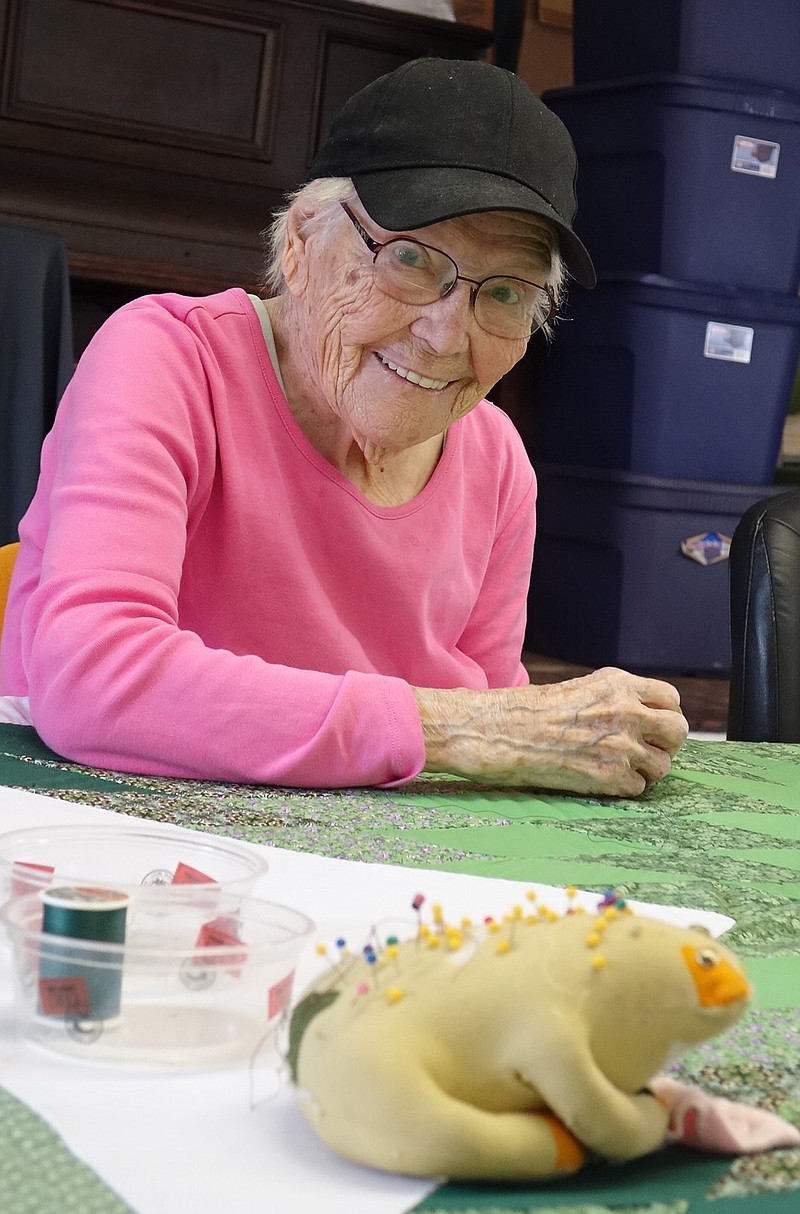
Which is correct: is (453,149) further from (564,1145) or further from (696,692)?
(696,692)

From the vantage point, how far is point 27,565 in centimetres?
127

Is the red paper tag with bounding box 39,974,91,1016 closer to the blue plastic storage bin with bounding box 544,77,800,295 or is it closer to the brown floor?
the brown floor

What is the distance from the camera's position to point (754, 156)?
2.87 metres

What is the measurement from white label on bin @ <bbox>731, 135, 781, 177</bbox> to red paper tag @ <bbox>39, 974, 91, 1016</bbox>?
8.88 ft

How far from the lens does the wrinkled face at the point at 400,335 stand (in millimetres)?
1154

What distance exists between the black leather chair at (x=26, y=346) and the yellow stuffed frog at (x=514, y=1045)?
2.05 m

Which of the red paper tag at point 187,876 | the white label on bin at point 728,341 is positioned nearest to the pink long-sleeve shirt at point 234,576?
the red paper tag at point 187,876

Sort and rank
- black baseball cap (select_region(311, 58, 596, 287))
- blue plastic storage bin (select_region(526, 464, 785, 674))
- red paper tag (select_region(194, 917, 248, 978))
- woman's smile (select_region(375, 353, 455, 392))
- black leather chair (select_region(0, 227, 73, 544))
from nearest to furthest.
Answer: red paper tag (select_region(194, 917, 248, 978))
black baseball cap (select_region(311, 58, 596, 287))
woman's smile (select_region(375, 353, 455, 392))
black leather chair (select_region(0, 227, 73, 544))
blue plastic storage bin (select_region(526, 464, 785, 674))

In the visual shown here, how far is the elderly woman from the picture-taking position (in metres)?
1.00

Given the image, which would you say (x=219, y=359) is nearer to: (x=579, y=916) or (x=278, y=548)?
(x=278, y=548)

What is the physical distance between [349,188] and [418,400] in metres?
0.19

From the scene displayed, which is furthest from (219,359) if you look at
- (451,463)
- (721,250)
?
(721,250)

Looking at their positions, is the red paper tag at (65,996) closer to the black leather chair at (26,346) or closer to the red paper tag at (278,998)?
the red paper tag at (278,998)

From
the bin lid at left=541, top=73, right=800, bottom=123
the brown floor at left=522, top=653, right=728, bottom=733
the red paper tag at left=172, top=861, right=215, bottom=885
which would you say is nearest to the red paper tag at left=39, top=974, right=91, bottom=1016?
the red paper tag at left=172, top=861, right=215, bottom=885
